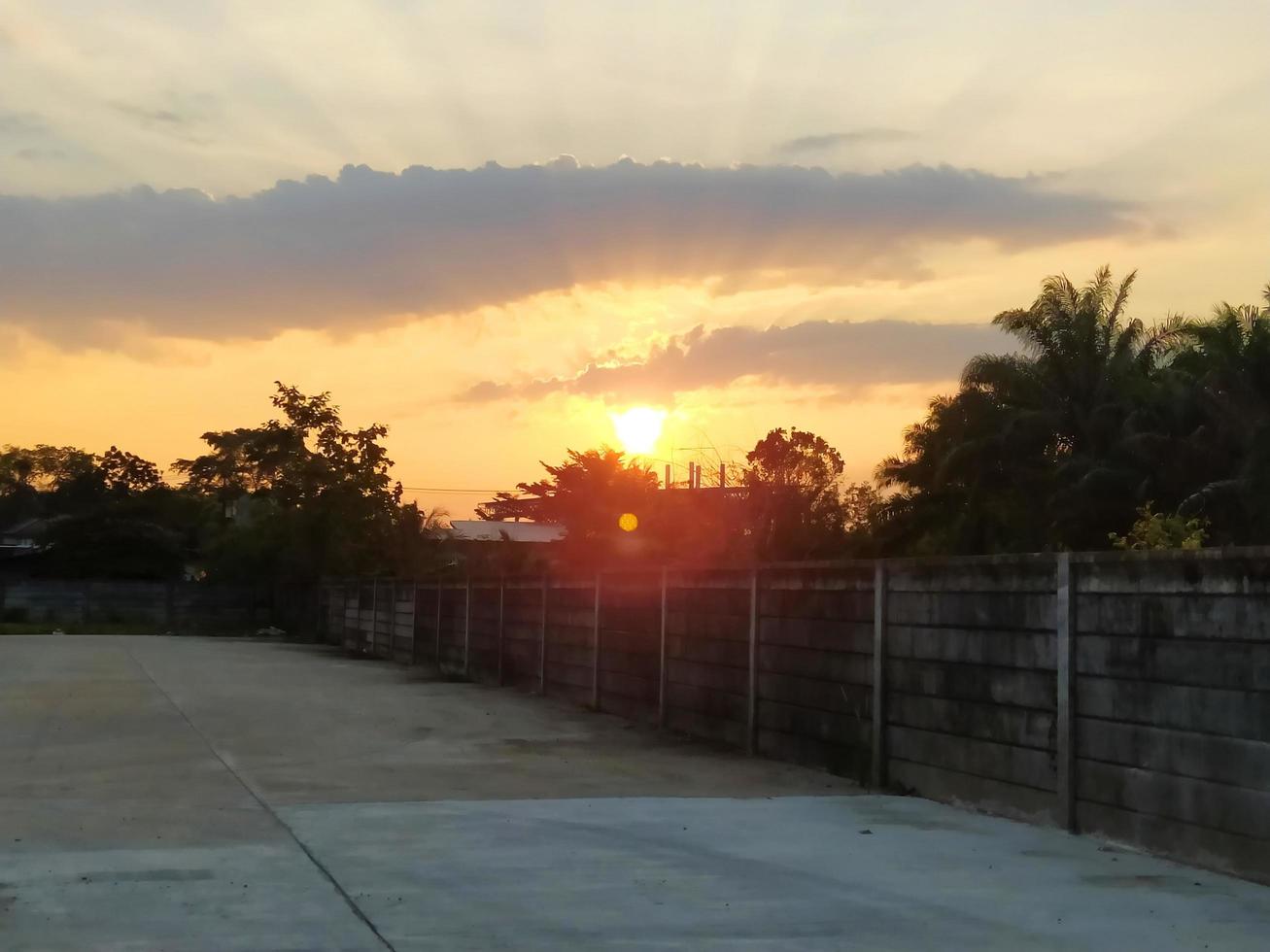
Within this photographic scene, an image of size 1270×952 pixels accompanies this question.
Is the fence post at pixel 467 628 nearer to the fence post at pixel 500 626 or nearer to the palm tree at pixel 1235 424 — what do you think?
the fence post at pixel 500 626

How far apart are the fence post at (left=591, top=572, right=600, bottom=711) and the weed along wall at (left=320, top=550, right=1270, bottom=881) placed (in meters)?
1.24

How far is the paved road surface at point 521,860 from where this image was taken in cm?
576

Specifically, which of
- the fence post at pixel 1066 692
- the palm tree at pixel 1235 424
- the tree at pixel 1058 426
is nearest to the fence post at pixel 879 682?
the fence post at pixel 1066 692

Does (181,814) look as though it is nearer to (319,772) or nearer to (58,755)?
(319,772)

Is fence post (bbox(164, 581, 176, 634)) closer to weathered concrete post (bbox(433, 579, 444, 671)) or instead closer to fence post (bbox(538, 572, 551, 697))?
weathered concrete post (bbox(433, 579, 444, 671))

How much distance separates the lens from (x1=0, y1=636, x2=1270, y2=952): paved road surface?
576cm

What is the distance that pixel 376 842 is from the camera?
7680 mm

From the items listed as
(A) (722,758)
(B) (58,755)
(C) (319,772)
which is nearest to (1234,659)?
(A) (722,758)

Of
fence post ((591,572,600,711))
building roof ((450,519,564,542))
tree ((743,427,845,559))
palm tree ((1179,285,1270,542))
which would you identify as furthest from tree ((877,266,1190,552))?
building roof ((450,519,564,542))

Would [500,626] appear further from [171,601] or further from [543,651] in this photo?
[171,601]

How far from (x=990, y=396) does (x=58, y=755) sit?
32.3m

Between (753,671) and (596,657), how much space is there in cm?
459

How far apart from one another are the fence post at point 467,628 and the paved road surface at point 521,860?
9466 millimetres

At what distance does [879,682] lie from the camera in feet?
33.8
